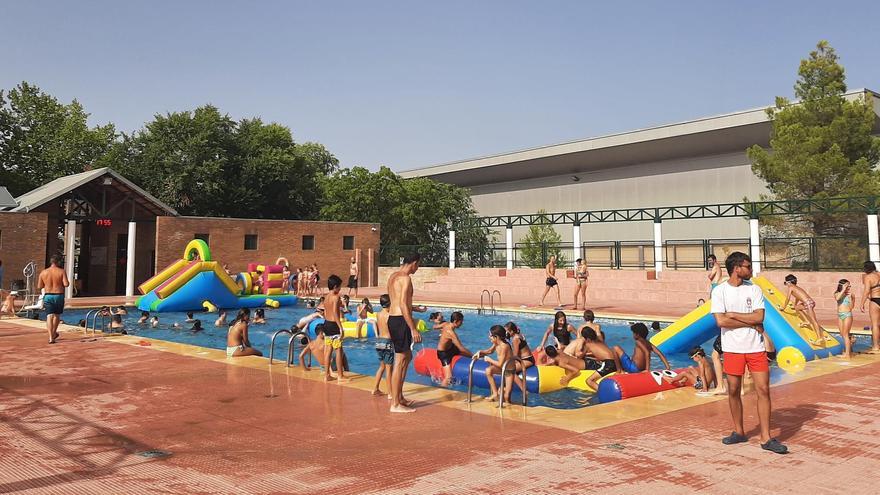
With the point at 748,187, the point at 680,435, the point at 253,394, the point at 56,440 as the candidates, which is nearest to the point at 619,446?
the point at 680,435

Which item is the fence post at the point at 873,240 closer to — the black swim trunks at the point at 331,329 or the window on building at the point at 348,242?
the black swim trunks at the point at 331,329

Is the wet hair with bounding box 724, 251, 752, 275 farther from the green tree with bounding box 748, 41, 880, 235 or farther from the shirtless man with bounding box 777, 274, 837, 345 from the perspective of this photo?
the green tree with bounding box 748, 41, 880, 235

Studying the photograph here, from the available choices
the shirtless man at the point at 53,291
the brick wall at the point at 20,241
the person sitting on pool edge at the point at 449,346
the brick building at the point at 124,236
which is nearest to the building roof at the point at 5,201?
the brick building at the point at 124,236

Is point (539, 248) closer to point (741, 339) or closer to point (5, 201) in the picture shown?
point (5, 201)

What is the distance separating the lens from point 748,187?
125 feet

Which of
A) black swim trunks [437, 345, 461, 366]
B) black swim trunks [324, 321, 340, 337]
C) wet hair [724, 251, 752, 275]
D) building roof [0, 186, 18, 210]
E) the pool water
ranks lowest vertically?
the pool water

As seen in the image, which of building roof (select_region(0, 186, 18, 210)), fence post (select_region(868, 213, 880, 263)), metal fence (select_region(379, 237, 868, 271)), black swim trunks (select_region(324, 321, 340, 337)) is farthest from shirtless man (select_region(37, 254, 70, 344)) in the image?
fence post (select_region(868, 213, 880, 263))

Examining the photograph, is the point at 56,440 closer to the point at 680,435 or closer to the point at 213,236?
the point at 680,435

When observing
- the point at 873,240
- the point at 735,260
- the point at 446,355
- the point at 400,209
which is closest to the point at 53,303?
the point at 446,355

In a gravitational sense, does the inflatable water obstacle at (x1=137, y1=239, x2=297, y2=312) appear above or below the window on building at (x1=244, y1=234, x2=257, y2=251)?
below

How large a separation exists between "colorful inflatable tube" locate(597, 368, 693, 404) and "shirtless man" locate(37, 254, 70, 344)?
1078 cm

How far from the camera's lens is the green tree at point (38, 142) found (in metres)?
42.2

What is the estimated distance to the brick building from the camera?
2384cm

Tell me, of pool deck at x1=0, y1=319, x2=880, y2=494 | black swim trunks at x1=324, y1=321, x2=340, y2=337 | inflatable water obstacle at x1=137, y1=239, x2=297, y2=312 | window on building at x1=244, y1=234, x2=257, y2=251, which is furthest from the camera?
window on building at x1=244, y1=234, x2=257, y2=251
